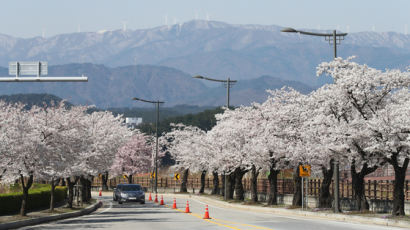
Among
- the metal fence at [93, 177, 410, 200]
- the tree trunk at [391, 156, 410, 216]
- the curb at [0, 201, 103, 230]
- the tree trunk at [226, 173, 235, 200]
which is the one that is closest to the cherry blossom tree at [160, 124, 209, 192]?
A: the metal fence at [93, 177, 410, 200]

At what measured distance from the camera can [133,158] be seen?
101 m

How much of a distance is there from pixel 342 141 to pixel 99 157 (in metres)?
20.1

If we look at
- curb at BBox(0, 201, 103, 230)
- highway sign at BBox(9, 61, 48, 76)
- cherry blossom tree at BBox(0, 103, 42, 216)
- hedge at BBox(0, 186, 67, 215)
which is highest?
highway sign at BBox(9, 61, 48, 76)

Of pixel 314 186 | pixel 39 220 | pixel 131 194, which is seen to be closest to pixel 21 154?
pixel 39 220

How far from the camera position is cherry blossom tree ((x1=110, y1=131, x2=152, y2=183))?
100125 millimetres

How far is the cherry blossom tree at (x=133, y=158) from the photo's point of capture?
328 feet

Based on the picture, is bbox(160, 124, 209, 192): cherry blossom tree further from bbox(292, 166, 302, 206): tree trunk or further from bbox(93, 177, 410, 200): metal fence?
bbox(292, 166, 302, 206): tree trunk

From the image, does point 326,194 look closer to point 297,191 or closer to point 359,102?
point 297,191

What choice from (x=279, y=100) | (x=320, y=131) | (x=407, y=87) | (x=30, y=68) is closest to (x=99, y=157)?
(x=279, y=100)

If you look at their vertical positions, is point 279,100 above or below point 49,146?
above

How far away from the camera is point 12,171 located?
3009 centimetres

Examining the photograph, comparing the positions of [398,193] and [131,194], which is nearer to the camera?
[398,193]

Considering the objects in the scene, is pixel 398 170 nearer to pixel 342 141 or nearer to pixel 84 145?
pixel 342 141

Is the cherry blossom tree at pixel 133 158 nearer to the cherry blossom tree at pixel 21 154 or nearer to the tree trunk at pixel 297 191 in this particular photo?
the tree trunk at pixel 297 191
